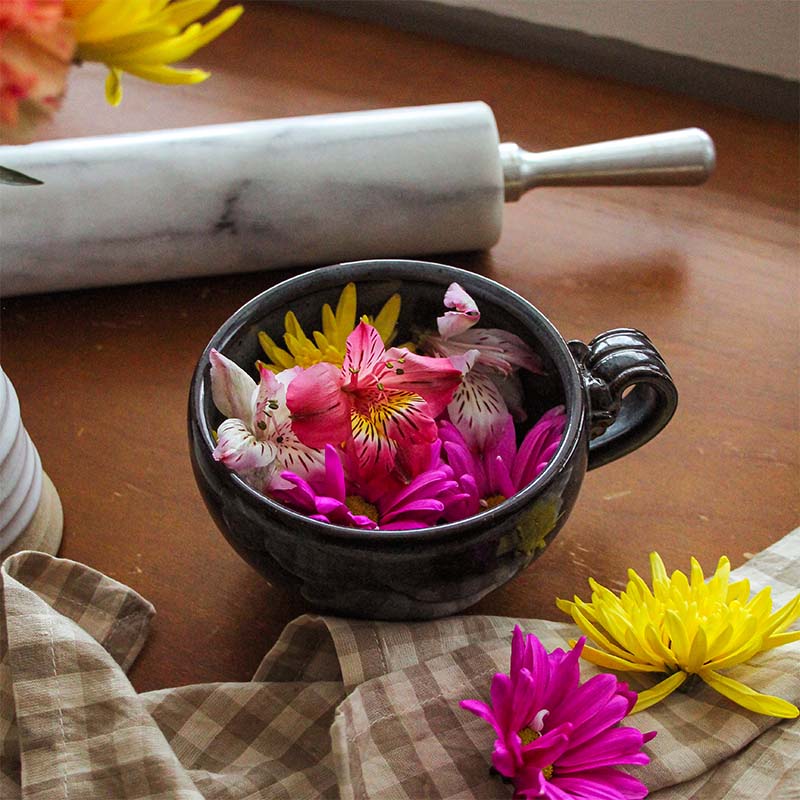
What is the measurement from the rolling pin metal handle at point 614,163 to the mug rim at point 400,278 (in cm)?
17

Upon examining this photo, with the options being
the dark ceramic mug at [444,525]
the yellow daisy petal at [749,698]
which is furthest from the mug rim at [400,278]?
the yellow daisy petal at [749,698]

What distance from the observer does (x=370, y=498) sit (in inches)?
15.3

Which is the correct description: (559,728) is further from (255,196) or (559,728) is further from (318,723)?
(255,196)

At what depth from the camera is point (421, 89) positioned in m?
0.66

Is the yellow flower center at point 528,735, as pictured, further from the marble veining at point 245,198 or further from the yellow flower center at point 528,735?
the marble veining at point 245,198

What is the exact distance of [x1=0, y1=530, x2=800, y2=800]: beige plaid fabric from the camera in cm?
37

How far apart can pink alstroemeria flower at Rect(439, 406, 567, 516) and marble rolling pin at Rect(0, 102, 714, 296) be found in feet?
0.59

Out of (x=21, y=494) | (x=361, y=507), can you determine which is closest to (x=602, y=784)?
(x=361, y=507)

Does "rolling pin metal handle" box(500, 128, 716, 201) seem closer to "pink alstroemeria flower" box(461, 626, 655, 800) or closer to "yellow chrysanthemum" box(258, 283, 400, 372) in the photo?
"yellow chrysanthemum" box(258, 283, 400, 372)

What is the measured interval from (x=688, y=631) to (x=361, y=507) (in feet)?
0.41

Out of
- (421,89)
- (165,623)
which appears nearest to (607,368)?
(165,623)

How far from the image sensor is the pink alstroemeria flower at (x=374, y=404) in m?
0.38

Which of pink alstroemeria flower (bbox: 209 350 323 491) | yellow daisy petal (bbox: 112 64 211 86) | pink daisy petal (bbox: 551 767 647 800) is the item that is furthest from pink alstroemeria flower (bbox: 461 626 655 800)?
yellow daisy petal (bbox: 112 64 211 86)

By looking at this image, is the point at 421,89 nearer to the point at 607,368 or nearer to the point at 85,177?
the point at 85,177
